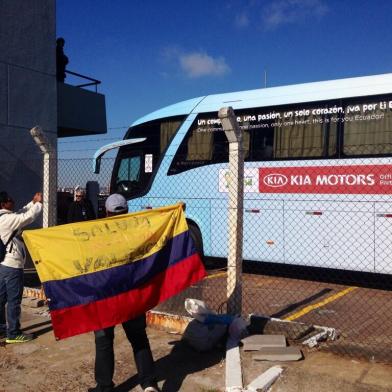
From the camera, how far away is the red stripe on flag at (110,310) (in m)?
4.07

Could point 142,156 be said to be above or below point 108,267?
above

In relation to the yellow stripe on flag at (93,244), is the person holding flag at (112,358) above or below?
below

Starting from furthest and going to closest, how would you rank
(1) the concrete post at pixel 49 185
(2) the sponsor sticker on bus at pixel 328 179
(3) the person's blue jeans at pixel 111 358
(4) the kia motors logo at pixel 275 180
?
1. (4) the kia motors logo at pixel 275 180
2. (2) the sponsor sticker on bus at pixel 328 179
3. (1) the concrete post at pixel 49 185
4. (3) the person's blue jeans at pixel 111 358

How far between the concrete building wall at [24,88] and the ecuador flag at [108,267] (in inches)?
307

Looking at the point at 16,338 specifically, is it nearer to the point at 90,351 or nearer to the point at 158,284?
the point at 90,351

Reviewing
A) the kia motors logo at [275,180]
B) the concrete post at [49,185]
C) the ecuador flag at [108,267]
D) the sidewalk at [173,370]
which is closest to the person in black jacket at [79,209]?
the concrete post at [49,185]

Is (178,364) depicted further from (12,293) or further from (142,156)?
(142,156)

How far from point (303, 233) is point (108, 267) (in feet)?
17.8

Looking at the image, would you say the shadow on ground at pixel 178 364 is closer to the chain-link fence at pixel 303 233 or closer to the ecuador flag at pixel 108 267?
the ecuador flag at pixel 108 267

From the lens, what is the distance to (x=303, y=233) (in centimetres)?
898

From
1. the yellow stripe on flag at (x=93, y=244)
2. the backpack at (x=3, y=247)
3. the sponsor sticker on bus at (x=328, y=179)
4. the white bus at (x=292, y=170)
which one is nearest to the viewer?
the yellow stripe on flag at (x=93, y=244)

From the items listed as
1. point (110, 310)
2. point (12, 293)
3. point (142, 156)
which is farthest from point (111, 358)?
point (142, 156)

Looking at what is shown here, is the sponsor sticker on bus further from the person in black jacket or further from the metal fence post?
the metal fence post

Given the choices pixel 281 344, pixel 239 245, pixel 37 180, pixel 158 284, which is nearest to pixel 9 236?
pixel 158 284
